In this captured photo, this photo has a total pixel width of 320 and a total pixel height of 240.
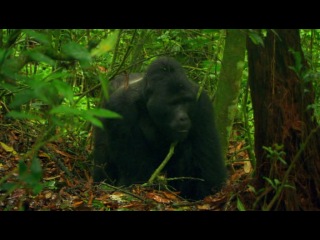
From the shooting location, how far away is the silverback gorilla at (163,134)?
627cm

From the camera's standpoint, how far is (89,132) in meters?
7.73

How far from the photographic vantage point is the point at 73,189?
197 inches

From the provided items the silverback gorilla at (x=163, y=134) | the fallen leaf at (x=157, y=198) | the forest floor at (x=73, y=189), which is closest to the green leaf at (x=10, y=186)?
the forest floor at (x=73, y=189)

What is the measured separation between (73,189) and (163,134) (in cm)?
183

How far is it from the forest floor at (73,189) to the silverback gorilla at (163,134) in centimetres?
38

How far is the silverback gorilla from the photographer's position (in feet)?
20.6

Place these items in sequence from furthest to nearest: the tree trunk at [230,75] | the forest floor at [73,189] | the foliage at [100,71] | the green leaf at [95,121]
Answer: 1. the tree trunk at [230,75]
2. the forest floor at [73,189]
3. the foliage at [100,71]
4. the green leaf at [95,121]

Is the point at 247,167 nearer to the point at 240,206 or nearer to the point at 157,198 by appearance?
the point at 157,198

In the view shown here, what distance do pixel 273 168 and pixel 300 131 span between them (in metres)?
0.29

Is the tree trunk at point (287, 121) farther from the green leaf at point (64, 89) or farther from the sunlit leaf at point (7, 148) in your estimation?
the sunlit leaf at point (7, 148)

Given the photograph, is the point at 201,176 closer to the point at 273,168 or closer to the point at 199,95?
the point at 199,95
